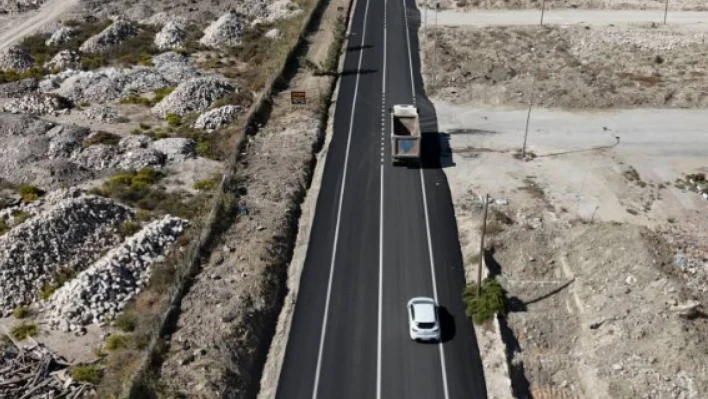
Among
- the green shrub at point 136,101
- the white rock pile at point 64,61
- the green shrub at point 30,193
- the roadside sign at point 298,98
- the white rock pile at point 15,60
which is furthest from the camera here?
the white rock pile at point 15,60

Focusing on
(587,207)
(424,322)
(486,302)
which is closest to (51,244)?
(424,322)

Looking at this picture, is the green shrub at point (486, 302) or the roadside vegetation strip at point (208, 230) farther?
the green shrub at point (486, 302)

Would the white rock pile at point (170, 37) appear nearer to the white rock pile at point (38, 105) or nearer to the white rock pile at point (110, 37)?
the white rock pile at point (110, 37)

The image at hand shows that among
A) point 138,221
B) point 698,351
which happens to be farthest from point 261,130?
point 698,351

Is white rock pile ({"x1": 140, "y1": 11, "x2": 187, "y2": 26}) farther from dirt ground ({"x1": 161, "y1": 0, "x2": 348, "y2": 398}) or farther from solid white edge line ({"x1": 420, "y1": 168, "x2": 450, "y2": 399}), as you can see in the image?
solid white edge line ({"x1": 420, "y1": 168, "x2": 450, "y2": 399})

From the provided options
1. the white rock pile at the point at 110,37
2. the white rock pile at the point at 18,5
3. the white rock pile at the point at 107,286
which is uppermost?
the white rock pile at the point at 18,5

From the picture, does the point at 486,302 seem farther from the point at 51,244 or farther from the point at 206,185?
the point at 51,244

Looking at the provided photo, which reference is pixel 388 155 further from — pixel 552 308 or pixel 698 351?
pixel 698 351

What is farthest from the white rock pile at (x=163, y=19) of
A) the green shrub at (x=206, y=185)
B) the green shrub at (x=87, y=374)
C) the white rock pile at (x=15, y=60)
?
the green shrub at (x=87, y=374)
